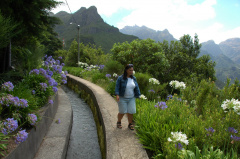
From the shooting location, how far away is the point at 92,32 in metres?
117

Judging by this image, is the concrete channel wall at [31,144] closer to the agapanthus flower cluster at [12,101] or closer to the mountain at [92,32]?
the agapanthus flower cluster at [12,101]

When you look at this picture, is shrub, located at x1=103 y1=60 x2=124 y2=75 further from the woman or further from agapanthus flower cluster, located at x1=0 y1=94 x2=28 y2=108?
agapanthus flower cluster, located at x1=0 y1=94 x2=28 y2=108

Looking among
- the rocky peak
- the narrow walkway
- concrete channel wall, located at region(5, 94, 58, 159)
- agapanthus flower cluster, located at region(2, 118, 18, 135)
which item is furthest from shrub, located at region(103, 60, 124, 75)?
the rocky peak

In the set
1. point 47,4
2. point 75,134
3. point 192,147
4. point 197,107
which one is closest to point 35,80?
point 75,134

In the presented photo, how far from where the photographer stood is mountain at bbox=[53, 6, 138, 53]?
8849cm

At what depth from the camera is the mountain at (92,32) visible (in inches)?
3484

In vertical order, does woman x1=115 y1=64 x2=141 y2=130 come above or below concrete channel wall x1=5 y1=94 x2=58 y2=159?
above

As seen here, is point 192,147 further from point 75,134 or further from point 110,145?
point 75,134

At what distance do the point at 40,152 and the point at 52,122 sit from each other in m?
1.41

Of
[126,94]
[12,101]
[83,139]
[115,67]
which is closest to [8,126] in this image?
[12,101]

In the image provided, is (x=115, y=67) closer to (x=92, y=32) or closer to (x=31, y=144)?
(x=31, y=144)

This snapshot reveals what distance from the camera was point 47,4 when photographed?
4852 millimetres

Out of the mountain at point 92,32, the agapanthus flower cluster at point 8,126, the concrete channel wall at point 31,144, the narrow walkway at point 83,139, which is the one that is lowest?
the narrow walkway at point 83,139

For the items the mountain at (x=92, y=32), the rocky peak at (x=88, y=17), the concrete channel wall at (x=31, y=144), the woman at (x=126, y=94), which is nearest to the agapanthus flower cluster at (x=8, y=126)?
the concrete channel wall at (x=31, y=144)
